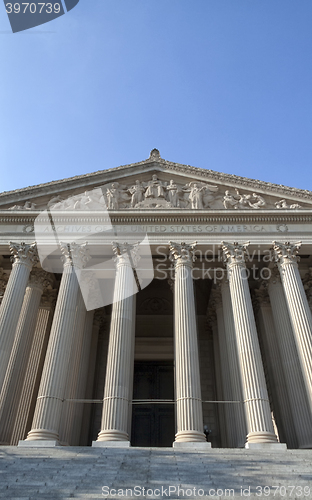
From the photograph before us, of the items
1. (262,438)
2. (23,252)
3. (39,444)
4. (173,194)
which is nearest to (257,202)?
(173,194)

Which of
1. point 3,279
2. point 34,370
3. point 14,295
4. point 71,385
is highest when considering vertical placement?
point 3,279

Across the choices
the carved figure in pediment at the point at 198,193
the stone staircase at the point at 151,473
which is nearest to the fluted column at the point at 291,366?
the stone staircase at the point at 151,473

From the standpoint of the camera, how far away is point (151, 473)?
40.8ft

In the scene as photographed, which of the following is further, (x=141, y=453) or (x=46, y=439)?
(x=46, y=439)

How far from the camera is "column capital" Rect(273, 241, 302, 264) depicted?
2259 centimetres

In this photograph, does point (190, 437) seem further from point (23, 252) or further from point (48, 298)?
point (48, 298)

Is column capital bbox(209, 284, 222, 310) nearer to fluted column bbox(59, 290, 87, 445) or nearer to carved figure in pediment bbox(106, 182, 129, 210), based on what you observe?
carved figure in pediment bbox(106, 182, 129, 210)

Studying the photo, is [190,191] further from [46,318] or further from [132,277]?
[46,318]

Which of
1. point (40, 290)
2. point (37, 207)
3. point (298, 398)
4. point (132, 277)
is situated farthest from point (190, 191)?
point (298, 398)

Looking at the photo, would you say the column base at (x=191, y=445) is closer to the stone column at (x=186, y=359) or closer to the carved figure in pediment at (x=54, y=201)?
the stone column at (x=186, y=359)

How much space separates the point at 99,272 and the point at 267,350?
11743 mm

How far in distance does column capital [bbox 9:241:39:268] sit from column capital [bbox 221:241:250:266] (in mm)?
11108

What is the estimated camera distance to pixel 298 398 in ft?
66.7

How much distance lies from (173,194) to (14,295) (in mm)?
11331
